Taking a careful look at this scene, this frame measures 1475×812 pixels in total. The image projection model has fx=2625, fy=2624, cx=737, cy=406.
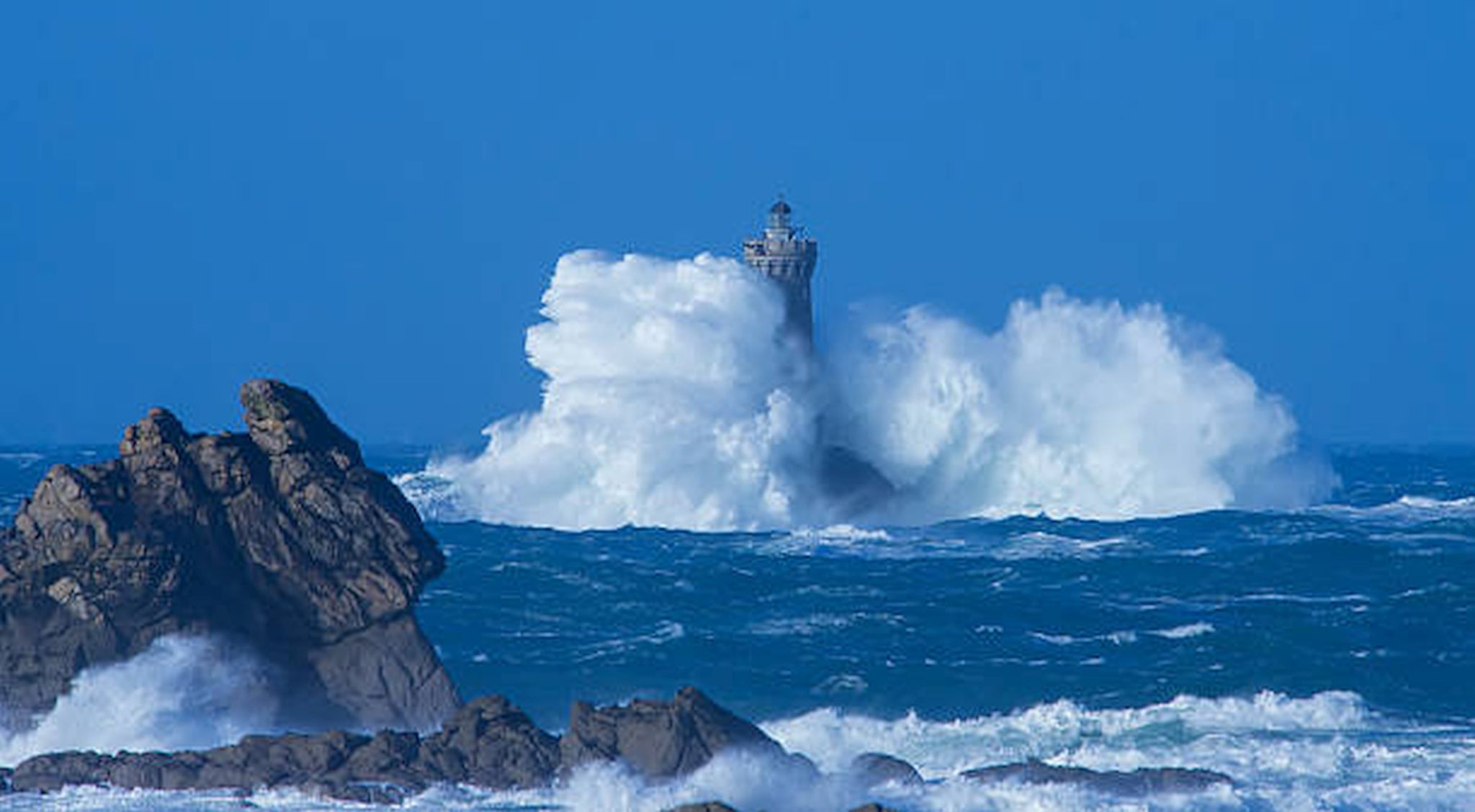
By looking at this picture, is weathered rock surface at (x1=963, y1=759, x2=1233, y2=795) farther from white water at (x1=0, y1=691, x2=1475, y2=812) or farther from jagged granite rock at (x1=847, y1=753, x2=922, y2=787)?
jagged granite rock at (x1=847, y1=753, x2=922, y2=787)

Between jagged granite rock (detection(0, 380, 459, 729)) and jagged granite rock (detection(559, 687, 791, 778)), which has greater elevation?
jagged granite rock (detection(0, 380, 459, 729))

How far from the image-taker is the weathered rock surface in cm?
1959

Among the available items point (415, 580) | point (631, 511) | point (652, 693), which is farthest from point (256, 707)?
point (631, 511)

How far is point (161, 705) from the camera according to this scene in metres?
21.4

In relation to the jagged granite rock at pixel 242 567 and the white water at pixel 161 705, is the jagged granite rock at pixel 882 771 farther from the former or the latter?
the white water at pixel 161 705

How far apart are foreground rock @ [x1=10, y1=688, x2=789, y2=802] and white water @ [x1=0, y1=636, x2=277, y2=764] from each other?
1207 millimetres

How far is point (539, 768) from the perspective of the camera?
19406 millimetres

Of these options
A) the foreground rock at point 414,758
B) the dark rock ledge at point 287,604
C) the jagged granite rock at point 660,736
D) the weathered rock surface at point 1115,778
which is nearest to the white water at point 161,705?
the dark rock ledge at point 287,604

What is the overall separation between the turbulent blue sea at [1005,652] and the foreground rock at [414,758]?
0.24m

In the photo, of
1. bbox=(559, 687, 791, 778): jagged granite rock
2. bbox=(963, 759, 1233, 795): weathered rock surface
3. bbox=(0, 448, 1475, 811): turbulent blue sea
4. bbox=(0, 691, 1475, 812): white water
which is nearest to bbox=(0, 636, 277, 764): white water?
bbox=(0, 691, 1475, 812): white water

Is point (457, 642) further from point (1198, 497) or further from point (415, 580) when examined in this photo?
point (1198, 497)

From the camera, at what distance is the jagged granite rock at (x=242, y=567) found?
70.6 feet

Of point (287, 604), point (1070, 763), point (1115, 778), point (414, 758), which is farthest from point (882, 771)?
point (287, 604)

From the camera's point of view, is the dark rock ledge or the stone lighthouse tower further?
the stone lighthouse tower
